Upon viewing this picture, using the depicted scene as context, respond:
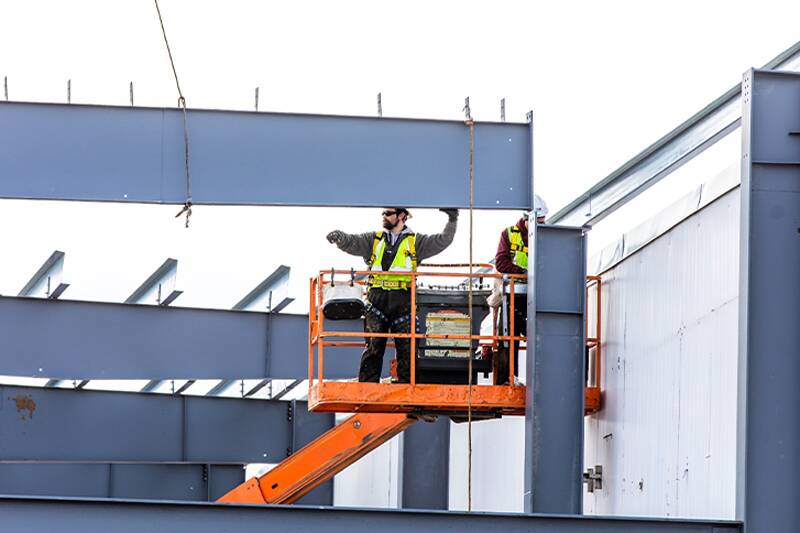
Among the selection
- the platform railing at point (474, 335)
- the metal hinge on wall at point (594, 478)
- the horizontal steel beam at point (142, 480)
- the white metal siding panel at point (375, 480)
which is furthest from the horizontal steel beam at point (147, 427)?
the metal hinge on wall at point (594, 478)

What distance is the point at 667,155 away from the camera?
48.0 ft

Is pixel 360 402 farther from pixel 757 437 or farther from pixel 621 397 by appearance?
pixel 757 437

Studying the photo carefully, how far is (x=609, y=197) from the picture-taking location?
1608cm

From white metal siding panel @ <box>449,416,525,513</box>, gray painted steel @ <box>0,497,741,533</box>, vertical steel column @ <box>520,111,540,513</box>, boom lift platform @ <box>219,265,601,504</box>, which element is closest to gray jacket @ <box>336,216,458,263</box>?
boom lift platform @ <box>219,265,601,504</box>

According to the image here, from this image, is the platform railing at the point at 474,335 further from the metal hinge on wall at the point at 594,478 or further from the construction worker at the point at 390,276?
the metal hinge on wall at the point at 594,478

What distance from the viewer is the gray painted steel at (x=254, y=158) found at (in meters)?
13.9

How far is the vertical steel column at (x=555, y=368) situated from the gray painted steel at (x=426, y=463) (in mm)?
8624

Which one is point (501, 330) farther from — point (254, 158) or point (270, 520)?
point (270, 520)

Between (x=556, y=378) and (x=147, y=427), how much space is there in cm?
1003

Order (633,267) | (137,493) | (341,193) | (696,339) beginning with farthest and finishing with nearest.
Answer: (137,493)
(633,267)
(341,193)
(696,339)

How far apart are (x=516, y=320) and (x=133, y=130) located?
4380 millimetres

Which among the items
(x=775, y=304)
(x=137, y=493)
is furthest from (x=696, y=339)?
(x=137, y=493)

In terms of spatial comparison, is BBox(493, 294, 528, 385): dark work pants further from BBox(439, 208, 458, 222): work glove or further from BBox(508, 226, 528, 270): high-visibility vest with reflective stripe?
BBox(439, 208, 458, 222): work glove

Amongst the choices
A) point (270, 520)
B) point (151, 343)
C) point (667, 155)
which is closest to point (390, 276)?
point (667, 155)
